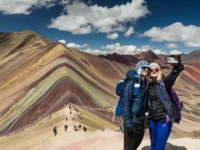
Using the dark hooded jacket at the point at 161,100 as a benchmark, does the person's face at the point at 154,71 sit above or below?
above

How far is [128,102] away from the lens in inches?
283

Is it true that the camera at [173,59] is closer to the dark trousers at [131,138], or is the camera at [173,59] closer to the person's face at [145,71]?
the person's face at [145,71]

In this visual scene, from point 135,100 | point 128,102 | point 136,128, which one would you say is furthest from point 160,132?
point 128,102

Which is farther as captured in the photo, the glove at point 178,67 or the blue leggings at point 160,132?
the blue leggings at point 160,132

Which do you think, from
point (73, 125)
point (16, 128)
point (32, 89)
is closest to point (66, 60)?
point (32, 89)

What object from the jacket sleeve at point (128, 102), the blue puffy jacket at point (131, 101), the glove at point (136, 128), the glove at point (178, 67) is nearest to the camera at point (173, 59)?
the glove at point (178, 67)

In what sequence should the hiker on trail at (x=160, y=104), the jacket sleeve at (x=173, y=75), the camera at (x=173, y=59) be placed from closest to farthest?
the camera at (x=173, y=59) < the jacket sleeve at (x=173, y=75) < the hiker on trail at (x=160, y=104)

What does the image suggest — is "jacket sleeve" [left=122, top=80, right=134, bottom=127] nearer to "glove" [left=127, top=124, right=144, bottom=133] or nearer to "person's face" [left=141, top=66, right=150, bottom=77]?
"glove" [left=127, top=124, right=144, bottom=133]

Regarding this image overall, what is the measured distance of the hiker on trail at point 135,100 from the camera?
23.6 ft

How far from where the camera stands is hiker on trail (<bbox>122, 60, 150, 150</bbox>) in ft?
23.6

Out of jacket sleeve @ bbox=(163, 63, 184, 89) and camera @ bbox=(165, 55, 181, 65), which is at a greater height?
camera @ bbox=(165, 55, 181, 65)

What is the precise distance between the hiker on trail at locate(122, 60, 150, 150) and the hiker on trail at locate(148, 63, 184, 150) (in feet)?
0.71

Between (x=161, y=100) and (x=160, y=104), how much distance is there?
0.13 metres

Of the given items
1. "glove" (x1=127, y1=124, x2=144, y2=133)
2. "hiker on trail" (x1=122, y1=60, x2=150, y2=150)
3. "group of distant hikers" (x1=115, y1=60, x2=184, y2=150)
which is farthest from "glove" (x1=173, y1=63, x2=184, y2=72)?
"glove" (x1=127, y1=124, x2=144, y2=133)
